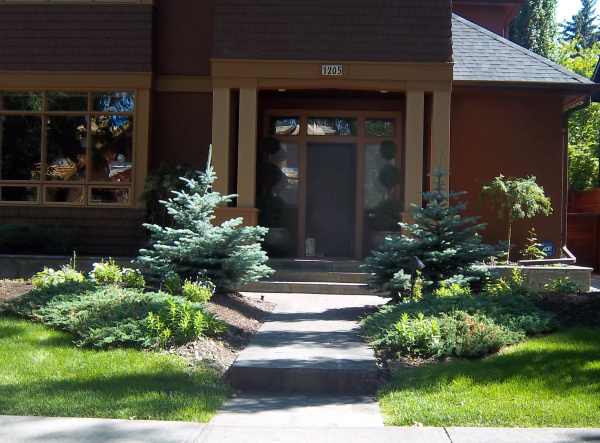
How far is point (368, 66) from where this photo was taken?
47.9 feet

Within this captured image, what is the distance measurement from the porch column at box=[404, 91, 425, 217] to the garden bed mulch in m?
3.82

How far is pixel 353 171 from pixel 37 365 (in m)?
9.95

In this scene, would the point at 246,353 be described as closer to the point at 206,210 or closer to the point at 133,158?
the point at 206,210

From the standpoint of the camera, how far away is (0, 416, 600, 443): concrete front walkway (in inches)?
221

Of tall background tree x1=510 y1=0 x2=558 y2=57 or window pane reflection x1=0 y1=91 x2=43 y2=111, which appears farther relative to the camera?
tall background tree x1=510 y1=0 x2=558 y2=57

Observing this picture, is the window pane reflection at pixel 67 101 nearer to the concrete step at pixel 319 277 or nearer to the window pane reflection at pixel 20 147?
the window pane reflection at pixel 20 147

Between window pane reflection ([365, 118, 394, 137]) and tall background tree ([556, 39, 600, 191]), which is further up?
tall background tree ([556, 39, 600, 191])

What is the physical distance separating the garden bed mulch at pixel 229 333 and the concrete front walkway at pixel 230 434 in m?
1.90

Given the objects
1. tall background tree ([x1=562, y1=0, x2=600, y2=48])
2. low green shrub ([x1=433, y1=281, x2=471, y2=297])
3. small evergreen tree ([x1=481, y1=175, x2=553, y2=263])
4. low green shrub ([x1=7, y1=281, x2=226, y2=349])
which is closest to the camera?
low green shrub ([x1=7, y1=281, x2=226, y2=349])

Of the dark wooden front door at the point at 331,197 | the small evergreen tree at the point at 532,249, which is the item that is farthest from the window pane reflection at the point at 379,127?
the small evergreen tree at the point at 532,249

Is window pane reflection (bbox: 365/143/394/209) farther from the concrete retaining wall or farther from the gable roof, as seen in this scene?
the concrete retaining wall

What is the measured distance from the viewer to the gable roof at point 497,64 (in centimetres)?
1600

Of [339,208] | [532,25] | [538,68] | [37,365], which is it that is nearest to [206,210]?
[37,365]

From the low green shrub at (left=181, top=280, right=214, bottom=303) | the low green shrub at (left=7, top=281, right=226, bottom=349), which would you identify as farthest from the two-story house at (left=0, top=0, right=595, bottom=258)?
the low green shrub at (left=7, top=281, right=226, bottom=349)
